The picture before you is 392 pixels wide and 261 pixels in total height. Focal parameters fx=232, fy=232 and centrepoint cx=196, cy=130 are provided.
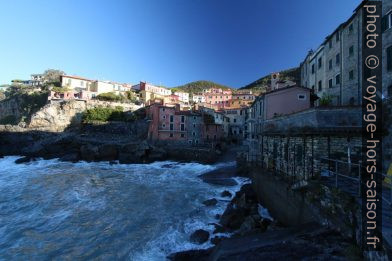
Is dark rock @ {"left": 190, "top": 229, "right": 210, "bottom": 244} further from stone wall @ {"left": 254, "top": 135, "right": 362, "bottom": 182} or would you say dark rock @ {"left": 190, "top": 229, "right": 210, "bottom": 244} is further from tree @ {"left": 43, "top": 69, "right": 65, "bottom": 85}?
tree @ {"left": 43, "top": 69, "right": 65, "bottom": 85}

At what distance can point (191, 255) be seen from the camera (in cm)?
1219

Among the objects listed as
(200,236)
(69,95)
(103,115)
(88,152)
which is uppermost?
(69,95)

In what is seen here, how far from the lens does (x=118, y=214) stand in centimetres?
1884

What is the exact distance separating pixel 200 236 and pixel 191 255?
76.4 inches

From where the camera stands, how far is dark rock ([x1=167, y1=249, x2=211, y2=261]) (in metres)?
12.0

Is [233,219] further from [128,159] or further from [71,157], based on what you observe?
[71,157]

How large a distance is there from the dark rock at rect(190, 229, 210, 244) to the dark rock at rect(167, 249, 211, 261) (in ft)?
4.57

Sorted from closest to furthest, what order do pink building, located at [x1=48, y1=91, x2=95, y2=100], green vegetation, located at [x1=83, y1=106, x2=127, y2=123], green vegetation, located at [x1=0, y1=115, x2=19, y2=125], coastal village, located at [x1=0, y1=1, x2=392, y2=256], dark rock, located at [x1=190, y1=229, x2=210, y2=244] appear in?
coastal village, located at [x1=0, y1=1, x2=392, y2=256] → dark rock, located at [x1=190, y1=229, x2=210, y2=244] → green vegetation, located at [x1=83, y1=106, x2=127, y2=123] → pink building, located at [x1=48, y1=91, x2=95, y2=100] → green vegetation, located at [x1=0, y1=115, x2=19, y2=125]

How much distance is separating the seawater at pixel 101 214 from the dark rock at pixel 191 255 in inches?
27.8

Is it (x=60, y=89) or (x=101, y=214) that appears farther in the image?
(x=60, y=89)

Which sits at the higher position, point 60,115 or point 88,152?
point 60,115

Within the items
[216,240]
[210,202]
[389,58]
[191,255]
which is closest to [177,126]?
[210,202]

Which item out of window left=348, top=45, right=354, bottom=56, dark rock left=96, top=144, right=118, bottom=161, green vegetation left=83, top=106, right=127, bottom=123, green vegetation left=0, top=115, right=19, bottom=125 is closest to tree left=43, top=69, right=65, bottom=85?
green vegetation left=0, top=115, right=19, bottom=125

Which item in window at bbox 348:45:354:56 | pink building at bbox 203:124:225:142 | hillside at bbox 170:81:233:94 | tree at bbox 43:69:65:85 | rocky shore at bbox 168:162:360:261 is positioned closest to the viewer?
rocky shore at bbox 168:162:360:261
